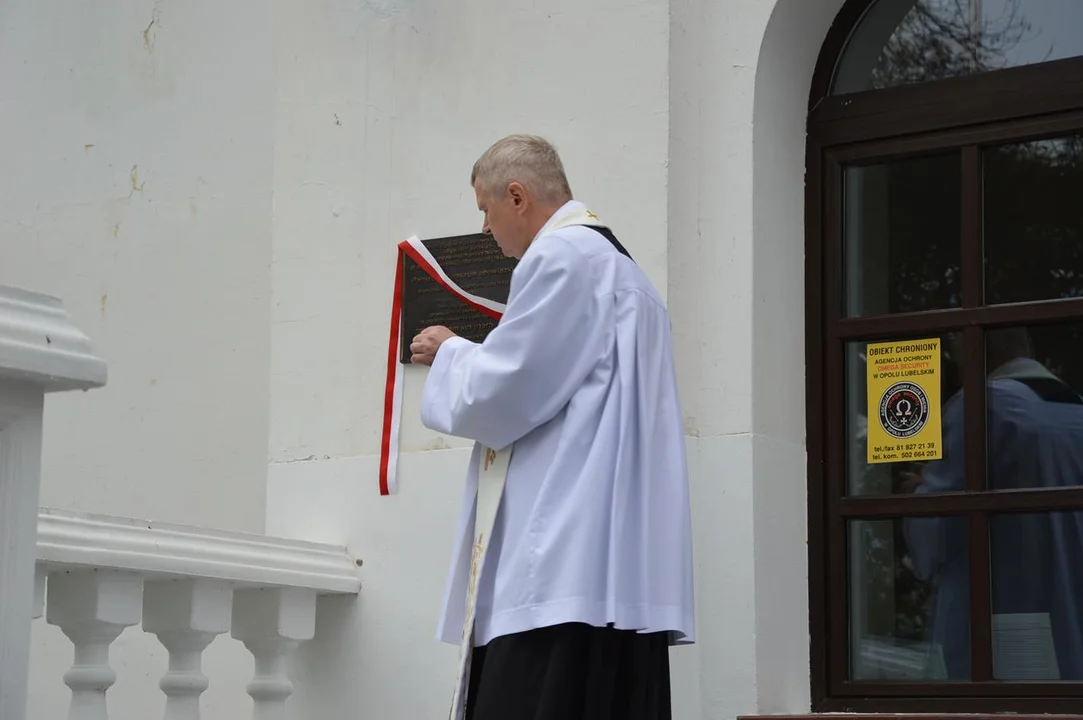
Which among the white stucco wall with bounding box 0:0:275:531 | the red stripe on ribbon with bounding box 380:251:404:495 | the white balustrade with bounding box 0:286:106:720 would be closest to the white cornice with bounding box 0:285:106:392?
the white balustrade with bounding box 0:286:106:720

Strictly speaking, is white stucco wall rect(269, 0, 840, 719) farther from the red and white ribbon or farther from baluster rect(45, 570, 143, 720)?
baluster rect(45, 570, 143, 720)

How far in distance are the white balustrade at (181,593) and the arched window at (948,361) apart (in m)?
1.47

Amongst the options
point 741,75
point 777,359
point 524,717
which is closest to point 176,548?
point 524,717

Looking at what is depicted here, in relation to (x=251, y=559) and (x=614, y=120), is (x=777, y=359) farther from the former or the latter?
(x=251, y=559)

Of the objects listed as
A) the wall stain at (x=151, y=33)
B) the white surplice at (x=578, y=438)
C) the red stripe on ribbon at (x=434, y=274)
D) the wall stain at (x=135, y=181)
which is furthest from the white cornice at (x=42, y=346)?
the wall stain at (x=151, y=33)

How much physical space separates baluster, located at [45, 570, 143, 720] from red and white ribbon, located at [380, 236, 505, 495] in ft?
3.22

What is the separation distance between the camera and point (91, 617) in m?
4.54

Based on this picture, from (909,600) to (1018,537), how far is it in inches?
13.4

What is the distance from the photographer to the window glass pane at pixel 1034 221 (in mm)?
4746

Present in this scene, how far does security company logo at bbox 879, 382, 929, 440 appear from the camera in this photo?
4.89 metres

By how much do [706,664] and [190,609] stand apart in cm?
139

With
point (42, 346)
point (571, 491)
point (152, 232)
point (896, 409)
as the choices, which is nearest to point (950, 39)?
point (896, 409)

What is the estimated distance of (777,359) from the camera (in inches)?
196

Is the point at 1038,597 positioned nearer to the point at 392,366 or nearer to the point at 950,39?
the point at 950,39
